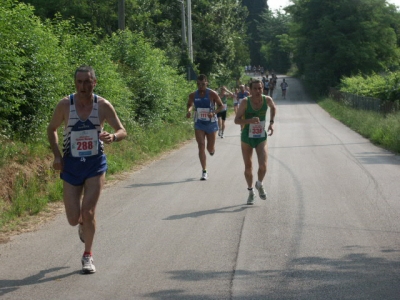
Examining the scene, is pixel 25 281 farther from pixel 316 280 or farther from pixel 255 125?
pixel 255 125

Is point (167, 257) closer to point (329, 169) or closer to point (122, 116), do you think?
point (329, 169)

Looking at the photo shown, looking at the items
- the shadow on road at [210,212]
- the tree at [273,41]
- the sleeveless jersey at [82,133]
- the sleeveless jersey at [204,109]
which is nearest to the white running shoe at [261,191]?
the shadow on road at [210,212]

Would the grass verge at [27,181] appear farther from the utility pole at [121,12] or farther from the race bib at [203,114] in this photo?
the utility pole at [121,12]

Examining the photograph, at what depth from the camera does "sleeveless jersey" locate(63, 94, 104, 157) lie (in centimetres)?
711

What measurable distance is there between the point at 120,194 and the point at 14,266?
16.6 ft

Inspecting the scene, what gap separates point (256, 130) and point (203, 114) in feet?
10.5

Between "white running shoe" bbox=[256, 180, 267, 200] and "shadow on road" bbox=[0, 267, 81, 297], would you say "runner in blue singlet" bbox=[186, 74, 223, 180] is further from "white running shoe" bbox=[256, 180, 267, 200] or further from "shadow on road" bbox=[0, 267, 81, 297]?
"shadow on road" bbox=[0, 267, 81, 297]

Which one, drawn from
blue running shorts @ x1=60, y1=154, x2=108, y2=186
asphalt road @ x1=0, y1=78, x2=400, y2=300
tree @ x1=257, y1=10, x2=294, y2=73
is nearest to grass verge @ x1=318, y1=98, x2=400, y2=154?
asphalt road @ x1=0, y1=78, x2=400, y2=300

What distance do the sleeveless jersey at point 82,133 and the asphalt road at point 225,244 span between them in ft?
3.83

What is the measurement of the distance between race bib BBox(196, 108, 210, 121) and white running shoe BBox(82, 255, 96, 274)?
747 cm

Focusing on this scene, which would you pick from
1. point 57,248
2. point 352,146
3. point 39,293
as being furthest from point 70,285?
point 352,146

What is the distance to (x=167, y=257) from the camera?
769 centimetres

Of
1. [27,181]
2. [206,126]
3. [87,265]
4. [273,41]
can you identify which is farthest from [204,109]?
[273,41]

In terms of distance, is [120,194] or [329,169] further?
[329,169]
